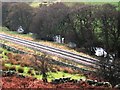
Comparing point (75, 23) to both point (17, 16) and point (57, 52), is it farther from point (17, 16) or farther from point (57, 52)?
point (17, 16)

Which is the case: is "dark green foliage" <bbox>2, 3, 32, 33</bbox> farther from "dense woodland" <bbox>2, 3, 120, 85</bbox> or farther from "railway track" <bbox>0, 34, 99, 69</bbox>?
"railway track" <bbox>0, 34, 99, 69</bbox>

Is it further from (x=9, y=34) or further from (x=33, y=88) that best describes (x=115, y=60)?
(x=9, y=34)

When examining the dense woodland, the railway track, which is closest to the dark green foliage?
the dense woodland

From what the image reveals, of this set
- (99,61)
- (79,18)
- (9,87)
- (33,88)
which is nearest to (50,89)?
(33,88)

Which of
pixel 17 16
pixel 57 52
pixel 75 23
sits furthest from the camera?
pixel 17 16

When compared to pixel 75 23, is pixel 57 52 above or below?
below

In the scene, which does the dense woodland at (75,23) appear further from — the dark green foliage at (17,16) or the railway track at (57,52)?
the railway track at (57,52)

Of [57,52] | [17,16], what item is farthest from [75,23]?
[17,16]
